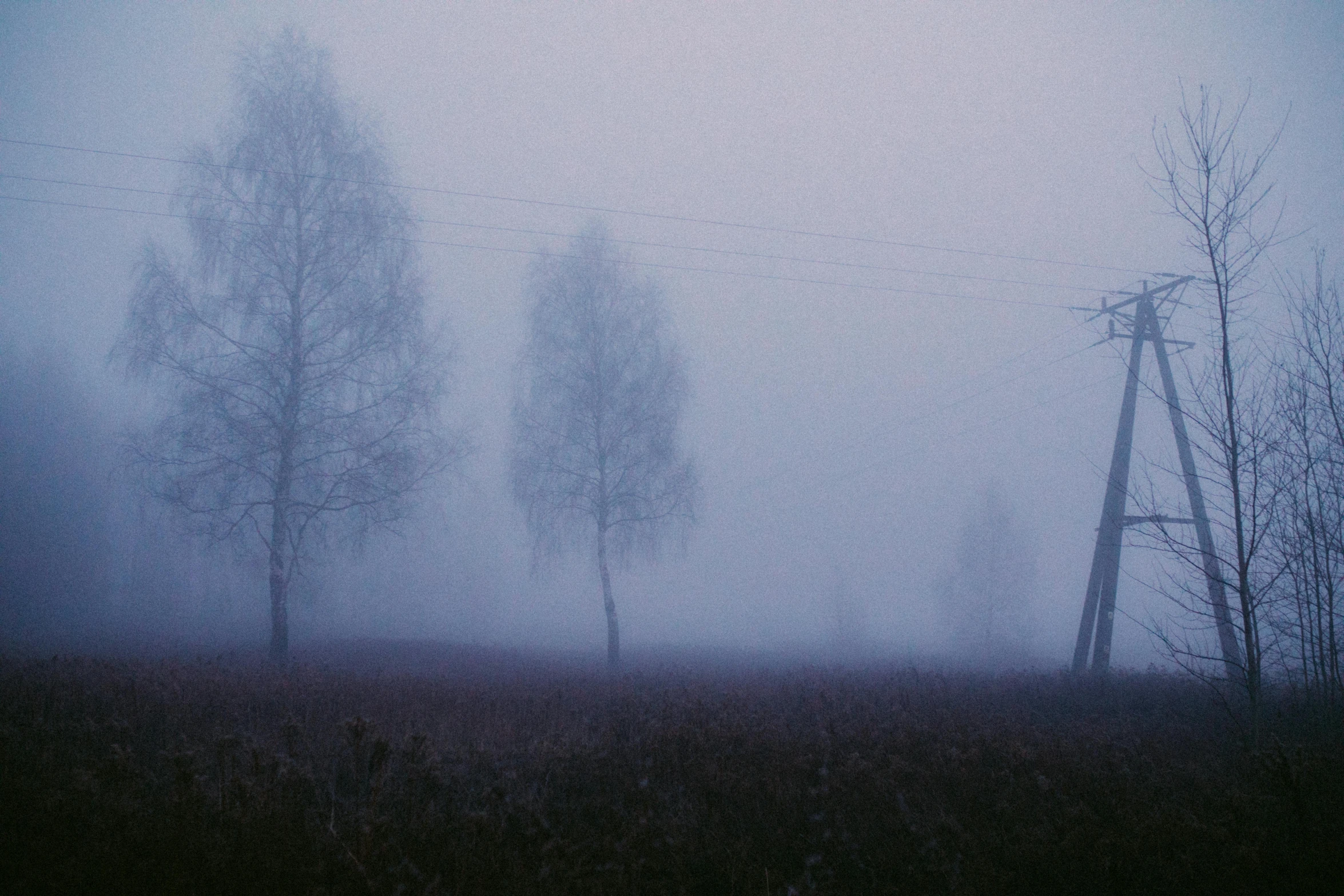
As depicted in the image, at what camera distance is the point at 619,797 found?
489 cm

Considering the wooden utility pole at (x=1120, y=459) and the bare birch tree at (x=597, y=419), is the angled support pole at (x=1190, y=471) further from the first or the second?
the bare birch tree at (x=597, y=419)

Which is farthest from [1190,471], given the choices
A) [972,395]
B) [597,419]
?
[972,395]

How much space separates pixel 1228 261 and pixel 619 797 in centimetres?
816

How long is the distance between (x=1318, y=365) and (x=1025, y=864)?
8.34 metres

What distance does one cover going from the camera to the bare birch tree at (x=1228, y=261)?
21.4 feet

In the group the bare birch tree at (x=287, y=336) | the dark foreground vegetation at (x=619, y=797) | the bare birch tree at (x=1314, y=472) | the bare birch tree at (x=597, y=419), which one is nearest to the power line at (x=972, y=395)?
the bare birch tree at (x=1314, y=472)

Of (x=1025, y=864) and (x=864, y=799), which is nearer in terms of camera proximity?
(x=1025, y=864)

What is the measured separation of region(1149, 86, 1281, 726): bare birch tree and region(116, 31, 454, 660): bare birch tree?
44.0ft

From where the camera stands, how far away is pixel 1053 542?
303 feet

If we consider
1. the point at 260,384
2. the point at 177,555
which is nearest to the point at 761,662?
the point at 260,384

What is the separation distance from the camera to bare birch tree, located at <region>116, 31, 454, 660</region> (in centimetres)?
1274

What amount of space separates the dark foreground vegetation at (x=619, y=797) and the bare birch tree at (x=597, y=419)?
10588 millimetres

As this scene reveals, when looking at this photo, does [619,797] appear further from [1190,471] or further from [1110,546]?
[1110,546]

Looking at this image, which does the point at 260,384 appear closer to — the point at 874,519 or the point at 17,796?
the point at 17,796
